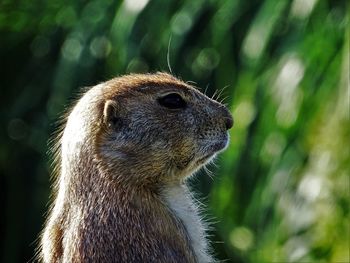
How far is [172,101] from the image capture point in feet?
10.9

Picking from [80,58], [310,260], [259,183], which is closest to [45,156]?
[80,58]

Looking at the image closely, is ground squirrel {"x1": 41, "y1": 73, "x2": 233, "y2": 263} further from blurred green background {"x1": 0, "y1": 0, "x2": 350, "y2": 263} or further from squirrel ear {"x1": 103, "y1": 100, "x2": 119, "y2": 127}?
blurred green background {"x1": 0, "y1": 0, "x2": 350, "y2": 263}

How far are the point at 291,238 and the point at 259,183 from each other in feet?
1.25

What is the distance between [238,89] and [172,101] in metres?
1.80

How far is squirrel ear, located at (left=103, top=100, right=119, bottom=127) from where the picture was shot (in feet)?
10.5

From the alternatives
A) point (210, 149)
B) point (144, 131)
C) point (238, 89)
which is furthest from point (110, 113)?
point (238, 89)

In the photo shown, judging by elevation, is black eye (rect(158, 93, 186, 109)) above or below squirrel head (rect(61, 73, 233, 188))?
above

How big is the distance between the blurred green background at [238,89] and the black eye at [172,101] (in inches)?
50.6

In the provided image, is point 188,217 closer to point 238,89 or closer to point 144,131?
point 144,131

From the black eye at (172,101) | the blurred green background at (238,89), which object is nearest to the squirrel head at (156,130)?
the black eye at (172,101)

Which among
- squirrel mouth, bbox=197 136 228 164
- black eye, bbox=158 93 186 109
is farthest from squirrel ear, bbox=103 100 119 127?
squirrel mouth, bbox=197 136 228 164

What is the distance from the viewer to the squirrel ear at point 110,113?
3211mm

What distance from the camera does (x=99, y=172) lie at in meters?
3.18

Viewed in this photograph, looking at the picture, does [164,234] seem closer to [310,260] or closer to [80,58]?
[310,260]
